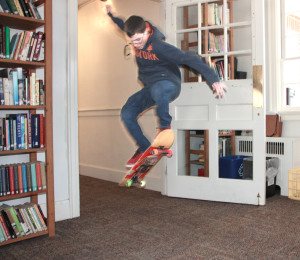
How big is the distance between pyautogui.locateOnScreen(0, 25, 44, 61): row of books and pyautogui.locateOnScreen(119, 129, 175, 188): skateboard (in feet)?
3.50

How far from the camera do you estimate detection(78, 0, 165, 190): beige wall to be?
4.12 metres

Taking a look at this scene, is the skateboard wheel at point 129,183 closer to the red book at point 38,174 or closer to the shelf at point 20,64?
the red book at point 38,174

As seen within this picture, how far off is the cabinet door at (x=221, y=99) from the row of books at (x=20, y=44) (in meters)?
1.38

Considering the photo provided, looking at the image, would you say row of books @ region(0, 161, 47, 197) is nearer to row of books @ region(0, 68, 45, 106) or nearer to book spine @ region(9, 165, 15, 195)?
book spine @ region(9, 165, 15, 195)

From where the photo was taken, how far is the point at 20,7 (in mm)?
2457

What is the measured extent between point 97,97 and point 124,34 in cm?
226

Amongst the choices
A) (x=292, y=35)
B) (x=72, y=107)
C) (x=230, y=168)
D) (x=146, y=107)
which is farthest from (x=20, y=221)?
(x=292, y=35)

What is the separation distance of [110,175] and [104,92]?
1.12 m

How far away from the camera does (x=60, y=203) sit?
9.95ft

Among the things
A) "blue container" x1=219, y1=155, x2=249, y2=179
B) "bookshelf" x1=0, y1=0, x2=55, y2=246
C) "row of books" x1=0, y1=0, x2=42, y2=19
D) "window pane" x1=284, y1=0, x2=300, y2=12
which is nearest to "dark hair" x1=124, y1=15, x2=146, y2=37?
"bookshelf" x1=0, y1=0, x2=55, y2=246

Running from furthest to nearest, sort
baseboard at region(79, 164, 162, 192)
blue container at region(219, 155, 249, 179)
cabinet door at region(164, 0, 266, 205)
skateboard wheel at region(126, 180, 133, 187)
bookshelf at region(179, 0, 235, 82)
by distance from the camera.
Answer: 1. baseboard at region(79, 164, 162, 192)
2. blue container at region(219, 155, 249, 179)
3. bookshelf at region(179, 0, 235, 82)
4. cabinet door at region(164, 0, 266, 205)
5. skateboard wheel at region(126, 180, 133, 187)

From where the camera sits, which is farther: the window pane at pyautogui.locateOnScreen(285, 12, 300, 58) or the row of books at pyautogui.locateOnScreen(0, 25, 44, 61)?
the window pane at pyautogui.locateOnScreen(285, 12, 300, 58)

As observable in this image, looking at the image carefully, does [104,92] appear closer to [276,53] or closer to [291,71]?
[276,53]

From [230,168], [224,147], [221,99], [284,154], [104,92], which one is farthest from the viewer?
[104,92]
